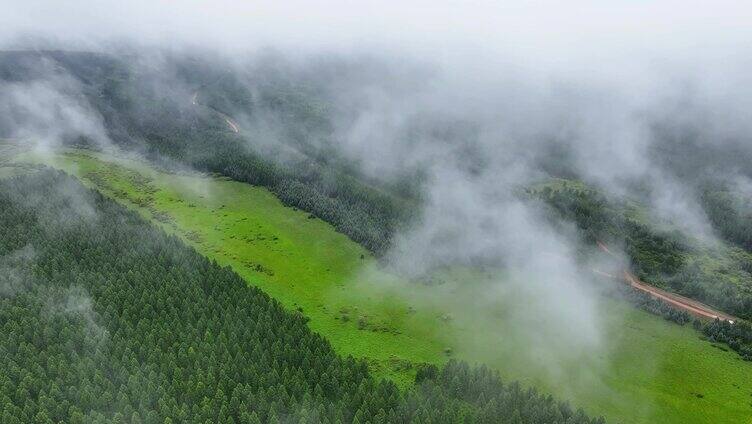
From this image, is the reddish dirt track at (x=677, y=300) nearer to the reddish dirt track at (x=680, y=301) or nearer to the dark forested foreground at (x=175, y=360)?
the reddish dirt track at (x=680, y=301)

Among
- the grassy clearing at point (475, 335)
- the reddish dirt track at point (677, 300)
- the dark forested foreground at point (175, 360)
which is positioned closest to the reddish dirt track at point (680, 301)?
the reddish dirt track at point (677, 300)

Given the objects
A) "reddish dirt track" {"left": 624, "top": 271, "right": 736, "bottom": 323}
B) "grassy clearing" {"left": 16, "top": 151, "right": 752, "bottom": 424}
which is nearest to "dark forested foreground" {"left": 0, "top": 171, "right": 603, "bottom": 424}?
"grassy clearing" {"left": 16, "top": 151, "right": 752, "bottom": 424}

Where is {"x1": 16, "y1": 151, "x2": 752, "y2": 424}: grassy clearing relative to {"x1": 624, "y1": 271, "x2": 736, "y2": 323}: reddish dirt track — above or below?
below

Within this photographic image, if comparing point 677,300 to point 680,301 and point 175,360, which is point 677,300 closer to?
point 680,301

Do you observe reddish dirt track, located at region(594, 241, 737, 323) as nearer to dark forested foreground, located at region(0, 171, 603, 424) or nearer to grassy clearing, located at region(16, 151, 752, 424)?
grassy clearing, located at region(16, 151, 752, 424)

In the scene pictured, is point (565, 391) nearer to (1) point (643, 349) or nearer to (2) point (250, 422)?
(1) point (643, 349)
